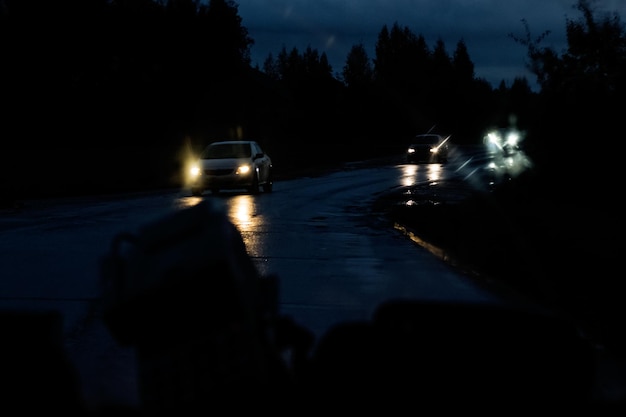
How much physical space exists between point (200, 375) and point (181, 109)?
5682 cm

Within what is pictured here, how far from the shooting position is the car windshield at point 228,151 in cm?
3328

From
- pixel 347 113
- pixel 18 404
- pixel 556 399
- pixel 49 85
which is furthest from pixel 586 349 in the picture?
pixel 347 113

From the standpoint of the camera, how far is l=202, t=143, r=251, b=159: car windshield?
33.3 meters

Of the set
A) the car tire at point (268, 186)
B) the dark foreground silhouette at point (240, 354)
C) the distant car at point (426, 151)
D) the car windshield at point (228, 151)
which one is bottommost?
the distant car at point (426, 151)

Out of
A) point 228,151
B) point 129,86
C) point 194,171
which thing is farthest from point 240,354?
point 129,86

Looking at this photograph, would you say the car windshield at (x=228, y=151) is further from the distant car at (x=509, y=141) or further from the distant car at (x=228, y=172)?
the distant car at (x=509, y=141)

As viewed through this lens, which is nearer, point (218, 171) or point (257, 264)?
point (257, 264)

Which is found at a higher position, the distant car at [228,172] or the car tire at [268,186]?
the distant car at [228,172]

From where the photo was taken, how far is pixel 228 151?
111 feet

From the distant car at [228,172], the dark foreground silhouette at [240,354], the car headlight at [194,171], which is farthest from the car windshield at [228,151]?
the dark foreground silhouette at [240,354]

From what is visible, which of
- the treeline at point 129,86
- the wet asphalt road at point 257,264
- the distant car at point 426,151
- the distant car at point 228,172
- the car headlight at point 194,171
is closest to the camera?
the wet asphalt road at point 257,264

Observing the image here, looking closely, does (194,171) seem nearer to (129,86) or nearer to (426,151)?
(129,86)

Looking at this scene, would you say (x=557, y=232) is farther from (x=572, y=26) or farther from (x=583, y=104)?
(x=572, y=26)

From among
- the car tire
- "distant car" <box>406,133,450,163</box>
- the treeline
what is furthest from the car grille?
"distant car" <box>406,133,450,163</box>
